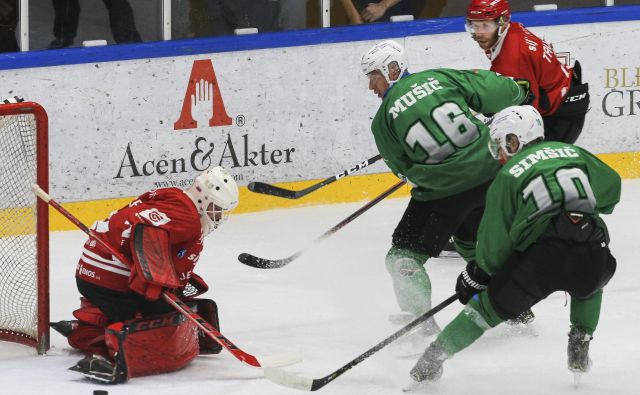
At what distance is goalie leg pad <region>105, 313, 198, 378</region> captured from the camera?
410 centimetres

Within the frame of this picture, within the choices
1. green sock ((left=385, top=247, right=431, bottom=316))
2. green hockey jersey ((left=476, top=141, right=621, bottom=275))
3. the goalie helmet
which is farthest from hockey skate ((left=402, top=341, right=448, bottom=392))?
the goalie helmet

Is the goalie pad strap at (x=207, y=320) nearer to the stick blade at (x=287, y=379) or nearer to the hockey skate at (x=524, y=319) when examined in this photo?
the stick blade at (x=287, y=379)

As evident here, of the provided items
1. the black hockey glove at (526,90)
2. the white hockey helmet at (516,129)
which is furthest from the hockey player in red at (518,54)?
the white hockey helmet at (516,129)

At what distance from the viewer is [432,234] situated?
14.9 ft

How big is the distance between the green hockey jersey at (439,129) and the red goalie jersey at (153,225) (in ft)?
2.38

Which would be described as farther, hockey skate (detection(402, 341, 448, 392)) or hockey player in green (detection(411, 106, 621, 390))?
hockey skate (detection(402, 341, 448, 392))

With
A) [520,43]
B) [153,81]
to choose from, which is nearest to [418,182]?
[520,43]

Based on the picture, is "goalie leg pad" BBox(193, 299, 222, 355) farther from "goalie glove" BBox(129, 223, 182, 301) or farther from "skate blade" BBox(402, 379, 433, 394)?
"skate blade" BBox(402, 379, 433, 394)

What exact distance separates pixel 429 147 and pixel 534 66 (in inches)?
39.8

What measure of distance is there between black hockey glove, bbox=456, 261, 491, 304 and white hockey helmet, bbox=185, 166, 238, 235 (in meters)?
0.73

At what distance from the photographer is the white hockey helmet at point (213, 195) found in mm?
4141

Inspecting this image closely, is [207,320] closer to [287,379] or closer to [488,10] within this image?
[287,379]

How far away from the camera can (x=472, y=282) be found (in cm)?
389

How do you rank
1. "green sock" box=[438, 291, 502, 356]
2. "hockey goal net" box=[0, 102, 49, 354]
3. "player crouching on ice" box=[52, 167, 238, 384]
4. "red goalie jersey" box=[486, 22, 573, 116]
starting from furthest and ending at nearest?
"red goalie jersey" box=[486, 22, 573, 116], "hockey goal net" box=[0, 102, 49, 354], "player crouching on ice" box=[52, 167, 238, 384], "green sock" box=[438, 291, 502, 356]
